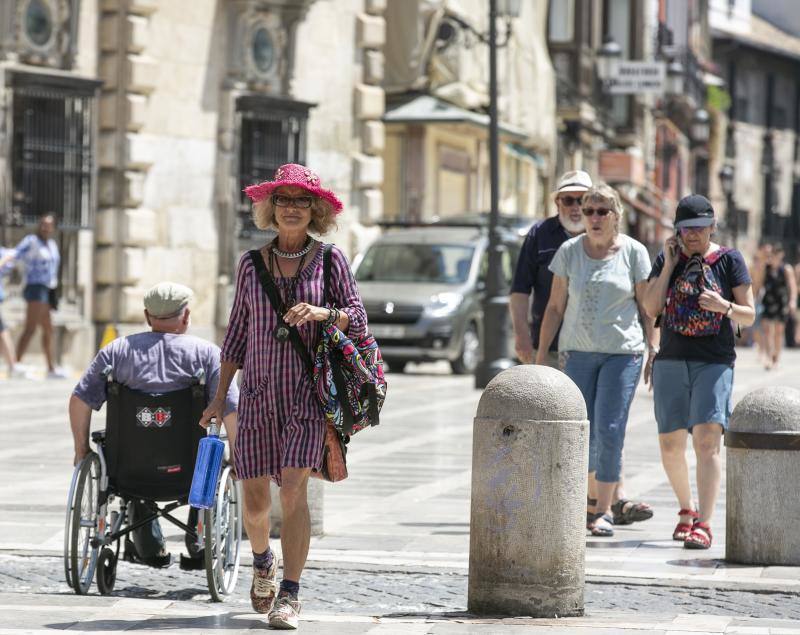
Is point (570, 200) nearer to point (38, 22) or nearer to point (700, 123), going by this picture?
point (38, 22)

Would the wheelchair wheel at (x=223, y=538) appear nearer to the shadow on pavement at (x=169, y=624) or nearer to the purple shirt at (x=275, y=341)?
the shadow on pavement at (x=169, y=624)

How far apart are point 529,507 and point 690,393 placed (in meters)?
2.54

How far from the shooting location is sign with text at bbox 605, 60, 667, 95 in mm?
35188

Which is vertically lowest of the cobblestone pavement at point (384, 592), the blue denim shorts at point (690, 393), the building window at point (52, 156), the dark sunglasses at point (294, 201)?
the cobblestone pavement at point (384, 592)

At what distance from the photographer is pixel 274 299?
7215 mm

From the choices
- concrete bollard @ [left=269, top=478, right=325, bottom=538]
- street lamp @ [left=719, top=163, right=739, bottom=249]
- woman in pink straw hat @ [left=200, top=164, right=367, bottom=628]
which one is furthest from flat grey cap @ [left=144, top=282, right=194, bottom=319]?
street lamp @ [left=719, top=163, right=739, bottom=249]

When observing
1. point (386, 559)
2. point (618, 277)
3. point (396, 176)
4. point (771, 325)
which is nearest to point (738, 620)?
point (386, 559)

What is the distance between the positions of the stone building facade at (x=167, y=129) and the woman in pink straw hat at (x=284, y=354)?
15.3 metres

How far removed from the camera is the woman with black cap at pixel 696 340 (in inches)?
380

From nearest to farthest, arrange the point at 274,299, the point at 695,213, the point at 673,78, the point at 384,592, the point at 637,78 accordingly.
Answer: the point at 274,299 → the point at 384,592 → the point at 695,213 → the point at 637,78 → the point at 673,78

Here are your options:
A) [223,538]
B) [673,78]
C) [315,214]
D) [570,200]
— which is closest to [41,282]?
[570,200]

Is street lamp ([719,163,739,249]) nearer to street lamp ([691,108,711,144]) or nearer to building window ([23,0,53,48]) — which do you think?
street lamp ([691,108,711,144])

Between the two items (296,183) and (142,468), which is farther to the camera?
(142,468)

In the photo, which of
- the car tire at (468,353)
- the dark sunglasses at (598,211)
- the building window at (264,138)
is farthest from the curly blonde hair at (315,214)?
the building window at (264,138)
